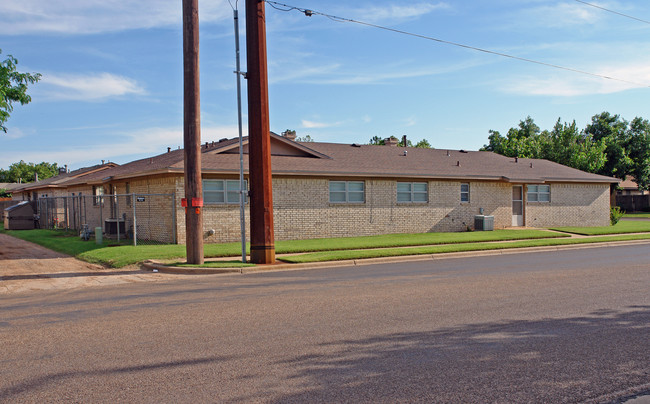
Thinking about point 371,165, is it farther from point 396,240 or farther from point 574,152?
point 574,152

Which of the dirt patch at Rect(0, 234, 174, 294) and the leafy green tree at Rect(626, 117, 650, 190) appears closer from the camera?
the dirt patch at Rect(0, 234, 174, 294)

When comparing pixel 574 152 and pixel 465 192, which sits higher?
pixel 574 152

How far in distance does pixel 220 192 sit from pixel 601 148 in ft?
140

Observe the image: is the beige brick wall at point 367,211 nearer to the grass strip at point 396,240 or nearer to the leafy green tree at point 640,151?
the grass strip at point 396,240

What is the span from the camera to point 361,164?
25922 mm

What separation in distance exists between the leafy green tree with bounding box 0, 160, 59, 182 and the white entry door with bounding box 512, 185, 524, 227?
355ft

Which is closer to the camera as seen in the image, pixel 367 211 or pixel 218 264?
pixel 218 264

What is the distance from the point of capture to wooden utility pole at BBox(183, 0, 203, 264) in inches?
582

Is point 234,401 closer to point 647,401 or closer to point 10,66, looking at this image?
point 647,401

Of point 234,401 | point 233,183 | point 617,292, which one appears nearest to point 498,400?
point 234,401

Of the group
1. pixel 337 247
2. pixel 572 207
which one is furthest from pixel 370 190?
pixel 572 207

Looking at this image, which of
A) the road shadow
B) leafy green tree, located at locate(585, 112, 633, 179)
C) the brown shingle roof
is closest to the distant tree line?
leafy green tree, located at locate(585, 112, 633, 179)

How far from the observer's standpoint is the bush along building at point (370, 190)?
843 inches

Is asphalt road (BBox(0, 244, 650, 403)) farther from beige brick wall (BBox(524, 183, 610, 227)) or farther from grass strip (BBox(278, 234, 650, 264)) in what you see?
beige brick wall (BBox(524, 183, 610, 227))
